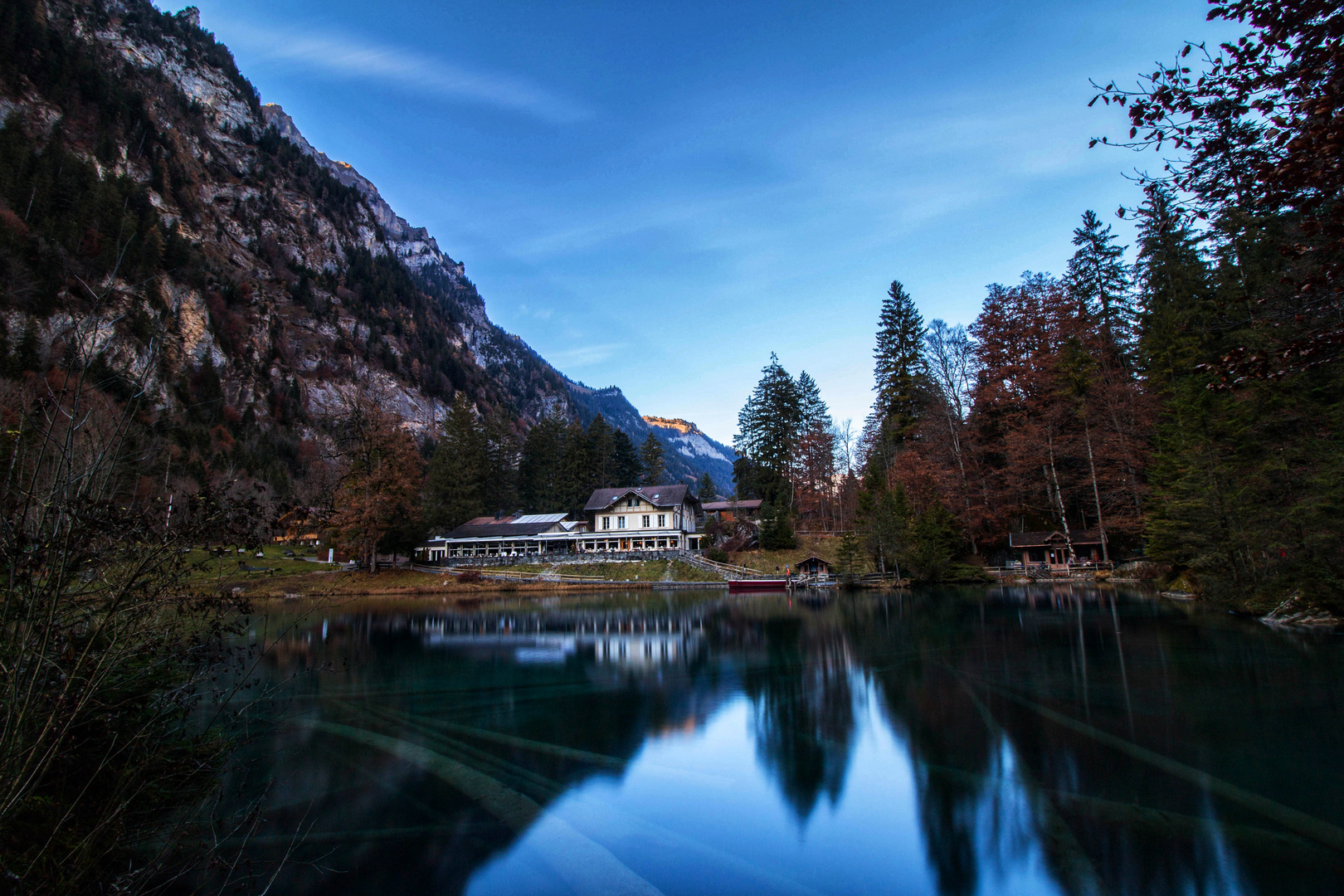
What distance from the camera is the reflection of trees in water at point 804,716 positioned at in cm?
844

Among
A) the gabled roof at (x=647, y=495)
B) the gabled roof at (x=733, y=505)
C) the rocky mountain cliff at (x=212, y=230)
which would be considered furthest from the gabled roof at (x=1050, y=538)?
the rocky mountain cliff at (x=212, y=230)

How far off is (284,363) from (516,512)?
48643 mm

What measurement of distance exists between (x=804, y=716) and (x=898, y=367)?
48440 mm

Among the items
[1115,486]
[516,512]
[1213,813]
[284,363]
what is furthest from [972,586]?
[284,363]

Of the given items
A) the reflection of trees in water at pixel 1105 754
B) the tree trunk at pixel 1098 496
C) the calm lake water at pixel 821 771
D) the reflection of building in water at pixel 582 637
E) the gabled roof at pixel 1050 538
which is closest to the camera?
the reflection of trees in water at pixel 1105 754

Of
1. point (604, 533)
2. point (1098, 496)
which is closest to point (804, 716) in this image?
point (1098, 496)

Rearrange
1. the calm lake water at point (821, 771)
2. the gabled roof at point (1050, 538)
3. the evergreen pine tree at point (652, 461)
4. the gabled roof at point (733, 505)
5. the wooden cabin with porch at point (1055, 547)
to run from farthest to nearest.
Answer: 1. the evergreen pine tree at point (652, 461)
2. the gabled roof at point (733, 505)
3. the gabled roof at point (1050, 538)
4. the wooden cabin with porch at point (1055, 547)
5. the calm lake water at point (821, 771)

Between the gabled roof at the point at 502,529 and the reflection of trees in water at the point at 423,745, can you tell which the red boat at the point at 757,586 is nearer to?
the gabled roof at the point at 502,529

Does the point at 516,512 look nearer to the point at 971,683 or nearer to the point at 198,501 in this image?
the point at 971,683

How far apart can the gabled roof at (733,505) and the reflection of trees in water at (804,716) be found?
3724cm

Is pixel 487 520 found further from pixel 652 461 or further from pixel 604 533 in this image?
pixel 652 461

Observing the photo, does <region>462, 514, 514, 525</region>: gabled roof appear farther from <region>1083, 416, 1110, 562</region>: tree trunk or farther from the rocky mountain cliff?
<region>1083, 416, 1110, 562</region>: tree trunk

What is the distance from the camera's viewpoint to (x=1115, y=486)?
37.0 meters

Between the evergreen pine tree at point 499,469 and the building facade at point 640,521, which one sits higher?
the evergreen pine tree at point 499,469
